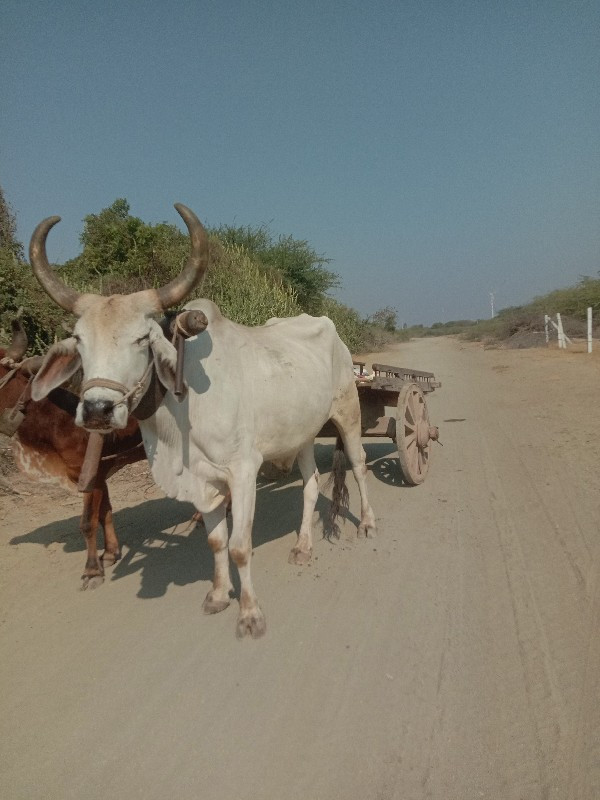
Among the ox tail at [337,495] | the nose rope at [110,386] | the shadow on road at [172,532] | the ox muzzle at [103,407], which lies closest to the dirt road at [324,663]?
the shadow on road at [172,532]

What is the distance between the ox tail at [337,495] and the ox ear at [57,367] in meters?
2.69

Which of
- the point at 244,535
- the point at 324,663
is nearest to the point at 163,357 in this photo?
the point at 244,535

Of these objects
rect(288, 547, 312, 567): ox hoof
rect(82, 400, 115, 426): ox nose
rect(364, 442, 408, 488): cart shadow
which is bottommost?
rect(364, 442, 408, 488): cart shadow

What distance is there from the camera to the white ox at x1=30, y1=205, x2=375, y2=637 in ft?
8.69

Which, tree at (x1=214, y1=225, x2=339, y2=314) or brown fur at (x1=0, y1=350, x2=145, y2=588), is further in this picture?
tree at (x1=214, y1=225, x2=339, y2=314)

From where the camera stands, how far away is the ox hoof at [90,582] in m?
3.83

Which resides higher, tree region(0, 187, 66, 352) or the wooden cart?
tree region(0, 187, 66, 352)

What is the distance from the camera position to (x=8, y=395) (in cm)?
398

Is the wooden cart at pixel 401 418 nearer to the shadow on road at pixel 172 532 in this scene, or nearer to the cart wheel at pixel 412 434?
the cart wheel at pixel 412 434

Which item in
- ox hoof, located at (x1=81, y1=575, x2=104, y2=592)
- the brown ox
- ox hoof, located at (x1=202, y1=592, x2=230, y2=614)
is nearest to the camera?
ox hoof, located at (x1=202, y1=592, x2=230, y2=614)

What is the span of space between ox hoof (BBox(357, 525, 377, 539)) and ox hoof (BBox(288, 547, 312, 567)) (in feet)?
1.99

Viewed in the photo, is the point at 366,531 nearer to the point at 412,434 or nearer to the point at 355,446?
the point at 355,446

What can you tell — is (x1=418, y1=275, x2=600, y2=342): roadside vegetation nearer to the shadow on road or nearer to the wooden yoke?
the shadow on road

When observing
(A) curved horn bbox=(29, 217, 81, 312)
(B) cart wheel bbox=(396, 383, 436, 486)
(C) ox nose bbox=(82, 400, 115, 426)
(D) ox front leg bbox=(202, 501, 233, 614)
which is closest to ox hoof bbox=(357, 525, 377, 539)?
(B) cart wheel bbox=(396, 383, 436, 486)
